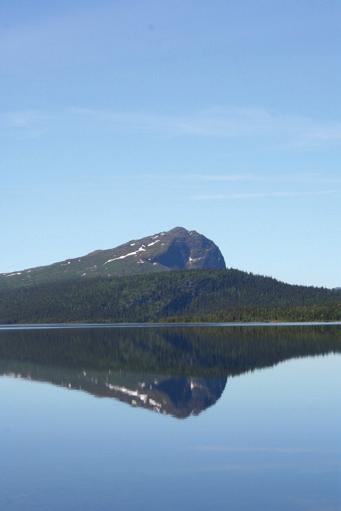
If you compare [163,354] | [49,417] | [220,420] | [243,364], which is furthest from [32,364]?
[220,420]

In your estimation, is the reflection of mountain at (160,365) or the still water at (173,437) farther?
the reflection of mountain at (160,365)

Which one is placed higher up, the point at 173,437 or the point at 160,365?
the point at 160,365

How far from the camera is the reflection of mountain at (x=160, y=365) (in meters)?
46.2

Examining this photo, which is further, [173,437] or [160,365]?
[160,365]

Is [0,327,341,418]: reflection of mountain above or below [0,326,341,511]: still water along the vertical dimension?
above

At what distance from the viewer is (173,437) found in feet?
107

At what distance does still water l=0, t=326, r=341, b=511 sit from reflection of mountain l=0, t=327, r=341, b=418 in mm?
152

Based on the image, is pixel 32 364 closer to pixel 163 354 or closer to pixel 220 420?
pixel 163 354

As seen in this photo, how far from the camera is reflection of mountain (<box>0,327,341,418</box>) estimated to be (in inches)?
1820

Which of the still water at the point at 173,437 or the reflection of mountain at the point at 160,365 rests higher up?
the reflection of mountain at the point at 160,365

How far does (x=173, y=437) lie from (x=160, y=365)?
34.1m

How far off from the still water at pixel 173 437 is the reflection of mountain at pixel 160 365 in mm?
152

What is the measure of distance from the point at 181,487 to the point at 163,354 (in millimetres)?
54723

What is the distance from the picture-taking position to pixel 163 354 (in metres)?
79.2
